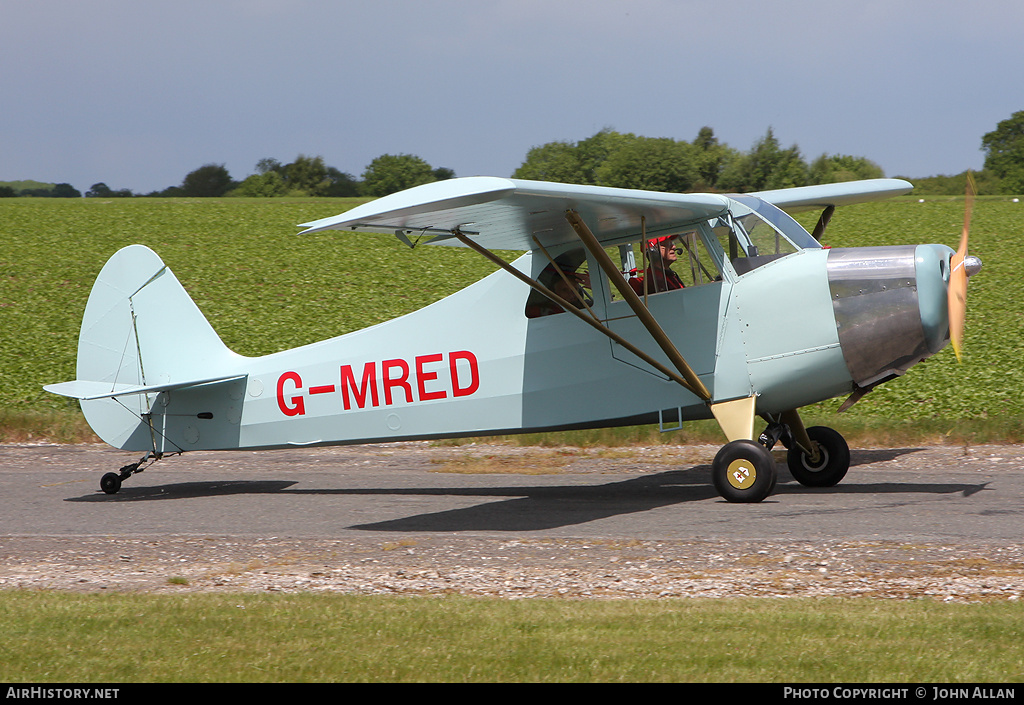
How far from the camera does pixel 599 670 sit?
4.38m

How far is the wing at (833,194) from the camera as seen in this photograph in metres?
11.3

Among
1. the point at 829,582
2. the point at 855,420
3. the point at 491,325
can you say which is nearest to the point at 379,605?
the point at 829,582

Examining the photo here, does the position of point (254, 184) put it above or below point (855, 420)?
above

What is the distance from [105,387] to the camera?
1081 cm

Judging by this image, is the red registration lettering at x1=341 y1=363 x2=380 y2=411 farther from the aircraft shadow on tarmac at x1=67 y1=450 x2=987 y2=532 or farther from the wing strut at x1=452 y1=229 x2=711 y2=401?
the wing strut at x1=452 y1=229 x2=711 y2=401

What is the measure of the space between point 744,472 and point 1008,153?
90152 mm

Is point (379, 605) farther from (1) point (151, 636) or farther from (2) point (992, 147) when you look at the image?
(2) point (992, 147)

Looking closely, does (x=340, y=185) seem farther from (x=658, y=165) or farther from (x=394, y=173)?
(x=658, y=165)

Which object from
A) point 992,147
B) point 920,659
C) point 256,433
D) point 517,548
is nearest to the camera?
point 920,659

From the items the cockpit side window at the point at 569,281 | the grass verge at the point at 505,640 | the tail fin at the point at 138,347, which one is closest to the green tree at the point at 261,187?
the tail fin at the point at 138,347

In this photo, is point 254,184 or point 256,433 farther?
point 254,184

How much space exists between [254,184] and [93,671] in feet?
294

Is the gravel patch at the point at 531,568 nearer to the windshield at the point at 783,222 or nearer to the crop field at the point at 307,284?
the windshield at the point at 783,222

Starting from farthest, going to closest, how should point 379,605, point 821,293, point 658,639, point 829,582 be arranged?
point 821,293, point 829,582, point 379,605, point 658,639
